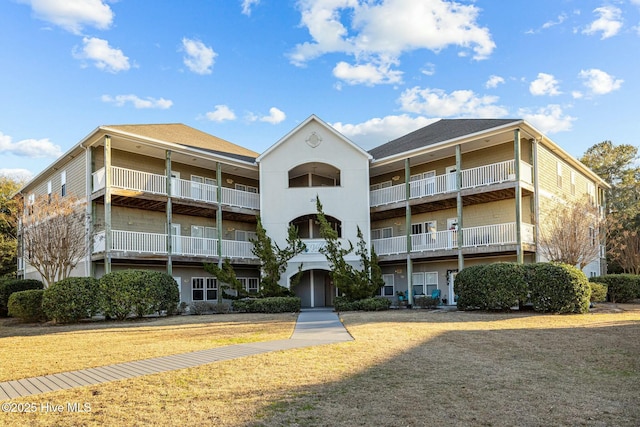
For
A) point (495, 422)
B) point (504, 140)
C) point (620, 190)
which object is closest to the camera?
point (495, 422)

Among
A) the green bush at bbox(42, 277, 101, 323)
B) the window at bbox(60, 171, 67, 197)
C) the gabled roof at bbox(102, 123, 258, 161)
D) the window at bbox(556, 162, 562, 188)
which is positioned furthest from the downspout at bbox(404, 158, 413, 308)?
the window at bbox(60, 171, 67, 197)

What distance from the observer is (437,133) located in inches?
1153

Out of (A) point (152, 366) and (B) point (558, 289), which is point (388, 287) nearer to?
(B) point (558, 289)

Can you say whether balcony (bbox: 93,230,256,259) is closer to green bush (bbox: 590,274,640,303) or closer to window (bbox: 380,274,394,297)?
window (bbox: 380,274,394,297)

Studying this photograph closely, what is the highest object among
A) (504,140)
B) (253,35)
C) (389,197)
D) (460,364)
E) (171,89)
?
(253,35)

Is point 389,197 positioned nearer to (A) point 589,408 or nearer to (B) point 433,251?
(B) point 433,251

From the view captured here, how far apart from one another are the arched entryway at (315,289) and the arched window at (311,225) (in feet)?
6.95

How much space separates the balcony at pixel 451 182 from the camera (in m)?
25.0

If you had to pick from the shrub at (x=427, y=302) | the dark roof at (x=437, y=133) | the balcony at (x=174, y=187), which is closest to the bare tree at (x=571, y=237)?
the dark roof at (x=437, y=133)

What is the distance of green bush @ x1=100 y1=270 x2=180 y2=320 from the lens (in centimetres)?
2094

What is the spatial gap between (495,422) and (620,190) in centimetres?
4463

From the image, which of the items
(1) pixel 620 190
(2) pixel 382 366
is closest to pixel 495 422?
(2) pixel 382 366

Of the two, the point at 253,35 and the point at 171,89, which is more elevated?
the point at 253,35

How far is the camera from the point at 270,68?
23.8 m
